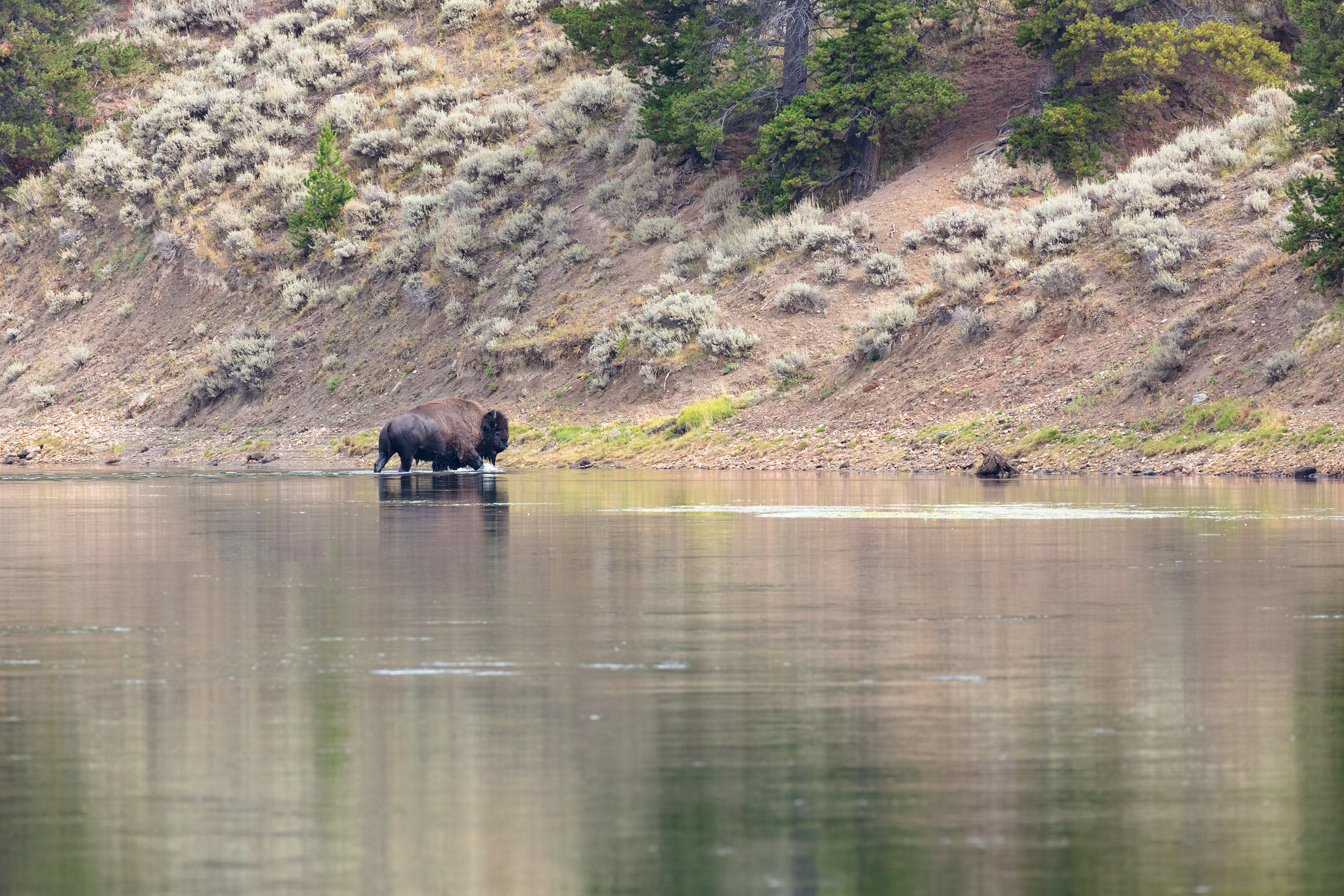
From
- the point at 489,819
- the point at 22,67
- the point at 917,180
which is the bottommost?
the point at 489,819

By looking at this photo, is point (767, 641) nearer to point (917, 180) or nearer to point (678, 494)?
point (678, 494)

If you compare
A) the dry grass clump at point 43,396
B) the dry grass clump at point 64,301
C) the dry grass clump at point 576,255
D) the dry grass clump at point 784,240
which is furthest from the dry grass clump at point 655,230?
the dry grass clump at point 64,301

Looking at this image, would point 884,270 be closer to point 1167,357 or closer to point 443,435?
point 1167,357

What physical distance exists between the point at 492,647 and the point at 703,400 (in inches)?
1229

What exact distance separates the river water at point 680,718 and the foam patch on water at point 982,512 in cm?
277

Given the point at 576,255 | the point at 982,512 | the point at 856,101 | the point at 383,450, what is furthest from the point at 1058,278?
the point at 982,512

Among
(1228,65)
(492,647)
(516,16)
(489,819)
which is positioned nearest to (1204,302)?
(1228,65)

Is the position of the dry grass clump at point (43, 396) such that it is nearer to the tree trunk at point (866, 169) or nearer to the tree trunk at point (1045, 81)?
the tree trunk at point (866, 169)

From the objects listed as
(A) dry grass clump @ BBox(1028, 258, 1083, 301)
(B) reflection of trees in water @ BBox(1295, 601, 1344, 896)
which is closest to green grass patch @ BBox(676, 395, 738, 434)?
(A) dry grass clump @ BBox(1028, 258, 1083, 301)

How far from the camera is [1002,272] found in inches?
1620

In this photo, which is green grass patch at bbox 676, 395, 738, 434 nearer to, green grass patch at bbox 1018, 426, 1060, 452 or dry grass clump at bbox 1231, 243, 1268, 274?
green grass patch at bbox 1018, 426, 1060, 452

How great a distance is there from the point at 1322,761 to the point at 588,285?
43097 millimetres

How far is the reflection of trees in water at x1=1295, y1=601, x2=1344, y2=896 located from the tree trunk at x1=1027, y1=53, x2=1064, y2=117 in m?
37.6

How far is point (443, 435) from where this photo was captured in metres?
35.8
